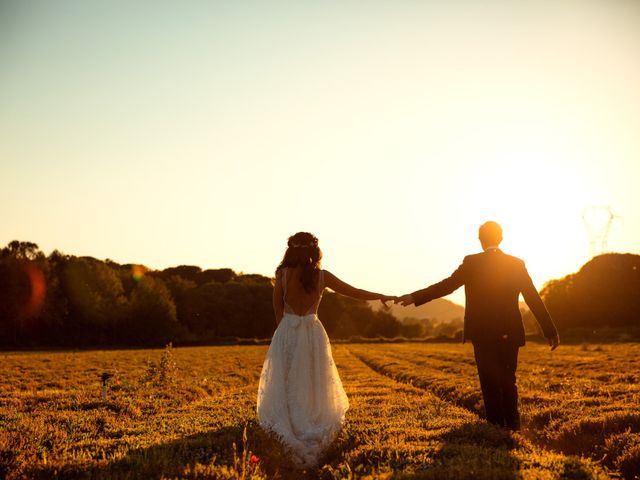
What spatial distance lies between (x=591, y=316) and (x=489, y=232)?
329 ft

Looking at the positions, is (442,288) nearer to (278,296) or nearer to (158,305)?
(278,296)

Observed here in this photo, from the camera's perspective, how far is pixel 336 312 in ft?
424

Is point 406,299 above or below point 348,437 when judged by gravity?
above

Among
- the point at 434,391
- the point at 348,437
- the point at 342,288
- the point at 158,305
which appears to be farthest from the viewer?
the point at 158,305

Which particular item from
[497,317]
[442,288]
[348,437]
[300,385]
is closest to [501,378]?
[497,317]

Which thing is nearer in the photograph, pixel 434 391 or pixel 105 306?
pixel 434 391

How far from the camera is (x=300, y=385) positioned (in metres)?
9.49

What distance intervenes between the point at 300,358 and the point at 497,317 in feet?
10.8

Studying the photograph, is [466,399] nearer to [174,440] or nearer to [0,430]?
[174,440]

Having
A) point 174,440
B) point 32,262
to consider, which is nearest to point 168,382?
point 174,440

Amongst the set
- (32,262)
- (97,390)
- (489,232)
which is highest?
(32,262)

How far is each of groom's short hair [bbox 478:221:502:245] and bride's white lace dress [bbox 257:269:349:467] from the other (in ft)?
9.60

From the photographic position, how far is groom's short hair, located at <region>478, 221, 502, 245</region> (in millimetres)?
10352

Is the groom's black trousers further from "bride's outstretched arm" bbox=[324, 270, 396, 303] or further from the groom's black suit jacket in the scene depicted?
"bride's outstretched arm" bbox=[324, 270, 396, 303]
